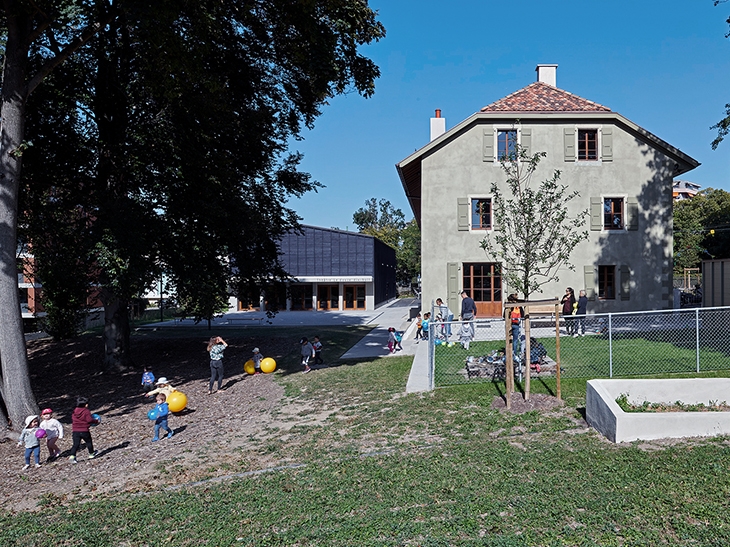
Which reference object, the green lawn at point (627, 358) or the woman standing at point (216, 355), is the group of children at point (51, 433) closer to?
the woman standing at point (216, 355)

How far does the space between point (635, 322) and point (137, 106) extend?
611 inches

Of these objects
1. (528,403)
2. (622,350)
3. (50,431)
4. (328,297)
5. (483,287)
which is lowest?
(50,431)

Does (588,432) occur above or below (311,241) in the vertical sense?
below

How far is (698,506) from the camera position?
5281 mm

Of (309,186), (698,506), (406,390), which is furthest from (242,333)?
(698,506)

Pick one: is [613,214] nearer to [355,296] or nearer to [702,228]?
[355,296]

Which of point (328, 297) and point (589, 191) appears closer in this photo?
point (589, 191)

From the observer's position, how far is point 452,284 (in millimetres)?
22203

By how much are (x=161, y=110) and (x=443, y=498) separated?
14.3m

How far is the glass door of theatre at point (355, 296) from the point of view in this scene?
48.4 metres

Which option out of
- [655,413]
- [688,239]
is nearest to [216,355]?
[655,413]

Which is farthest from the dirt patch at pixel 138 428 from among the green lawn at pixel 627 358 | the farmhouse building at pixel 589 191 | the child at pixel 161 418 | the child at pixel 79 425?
the farmhouse building at pixel 589 191

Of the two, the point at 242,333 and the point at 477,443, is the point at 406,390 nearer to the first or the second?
the point at 477,443

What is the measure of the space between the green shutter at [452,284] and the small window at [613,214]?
6608mm
